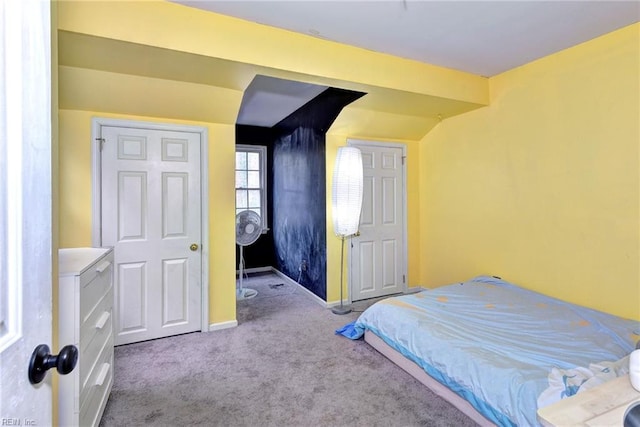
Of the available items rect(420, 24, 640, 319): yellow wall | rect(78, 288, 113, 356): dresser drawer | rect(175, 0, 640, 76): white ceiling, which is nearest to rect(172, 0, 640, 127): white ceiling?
rect(175, 0, 640, 76): white ceiling

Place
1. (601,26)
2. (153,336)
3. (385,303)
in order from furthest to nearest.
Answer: (153,336) → (385,303) → (601,26)

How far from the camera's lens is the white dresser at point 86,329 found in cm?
137

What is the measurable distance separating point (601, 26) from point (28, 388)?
3432mm

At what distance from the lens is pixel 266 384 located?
86.2 inches

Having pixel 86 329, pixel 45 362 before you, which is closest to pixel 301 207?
pixel 86 329

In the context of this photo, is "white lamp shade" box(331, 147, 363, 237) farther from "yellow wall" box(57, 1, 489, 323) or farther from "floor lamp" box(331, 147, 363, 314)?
"yellow wall" box(57, 1, 489, 323)

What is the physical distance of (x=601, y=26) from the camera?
7.30 feet

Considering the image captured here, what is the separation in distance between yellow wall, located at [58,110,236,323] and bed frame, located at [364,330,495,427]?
57.0 inches

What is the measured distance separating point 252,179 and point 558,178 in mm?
4228

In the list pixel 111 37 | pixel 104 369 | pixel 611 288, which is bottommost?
pixel 104 369

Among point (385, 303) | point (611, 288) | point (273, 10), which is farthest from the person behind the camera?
point (385, 303)

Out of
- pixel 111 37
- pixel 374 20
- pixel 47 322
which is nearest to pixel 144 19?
pixel 111 37

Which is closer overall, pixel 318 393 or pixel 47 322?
pixel 47 322

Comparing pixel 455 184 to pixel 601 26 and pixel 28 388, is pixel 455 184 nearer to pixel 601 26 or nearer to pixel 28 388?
pixel 601 26
